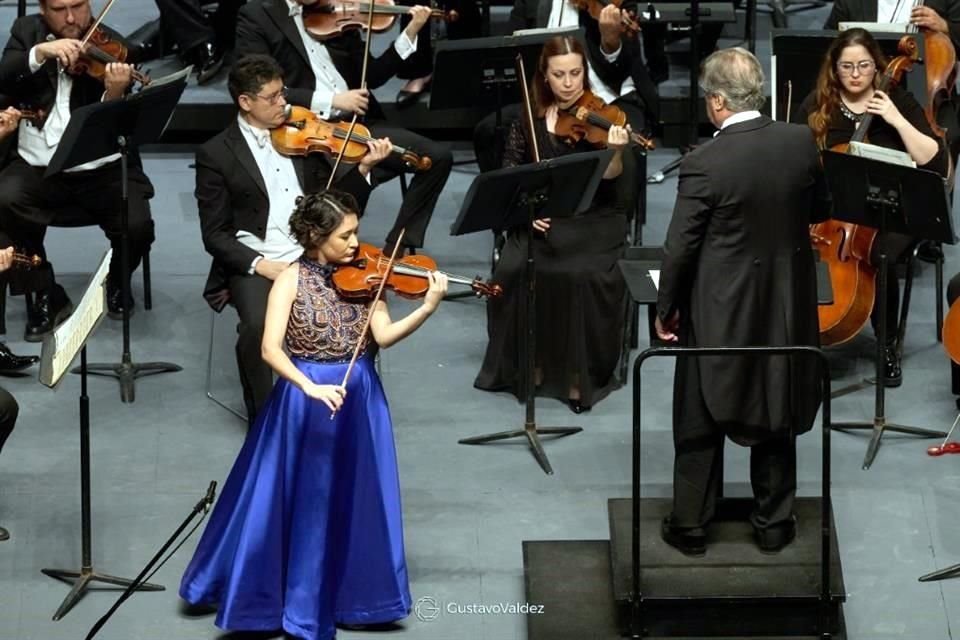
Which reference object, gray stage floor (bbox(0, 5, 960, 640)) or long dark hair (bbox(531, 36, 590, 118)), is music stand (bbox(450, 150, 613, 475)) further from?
long dark hair (bbox(531, 36, 590, 118))

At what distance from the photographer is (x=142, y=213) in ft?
23.7

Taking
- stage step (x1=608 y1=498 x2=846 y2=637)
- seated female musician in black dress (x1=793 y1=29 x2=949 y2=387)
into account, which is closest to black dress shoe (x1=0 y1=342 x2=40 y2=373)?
stage step (x1=608 y1=498 x2=846 y2=637)

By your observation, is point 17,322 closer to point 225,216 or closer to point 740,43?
point 225,216

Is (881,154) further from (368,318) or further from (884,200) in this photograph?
(368,318)

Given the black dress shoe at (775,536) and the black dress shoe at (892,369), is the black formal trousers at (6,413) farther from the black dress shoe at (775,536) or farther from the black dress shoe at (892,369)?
the black dress shoe at (892,369)

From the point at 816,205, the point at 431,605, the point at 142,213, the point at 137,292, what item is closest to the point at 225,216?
A: the point at 142,213

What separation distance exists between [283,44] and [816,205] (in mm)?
2879

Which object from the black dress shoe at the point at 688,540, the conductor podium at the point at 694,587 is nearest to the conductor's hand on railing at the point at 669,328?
the conductor podium at the point at 694,587

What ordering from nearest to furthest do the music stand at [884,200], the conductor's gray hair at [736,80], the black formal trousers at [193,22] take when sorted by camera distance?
the conductor's gray hair at [736,80]
the music stand at [884,200]
the black formal trousers at [193,22]

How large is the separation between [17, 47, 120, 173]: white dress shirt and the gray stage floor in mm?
654

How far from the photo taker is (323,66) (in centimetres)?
750

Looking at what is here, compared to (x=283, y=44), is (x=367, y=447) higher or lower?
lower

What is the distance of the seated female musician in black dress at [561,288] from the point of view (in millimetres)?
6801

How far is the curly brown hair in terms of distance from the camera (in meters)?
6.72
